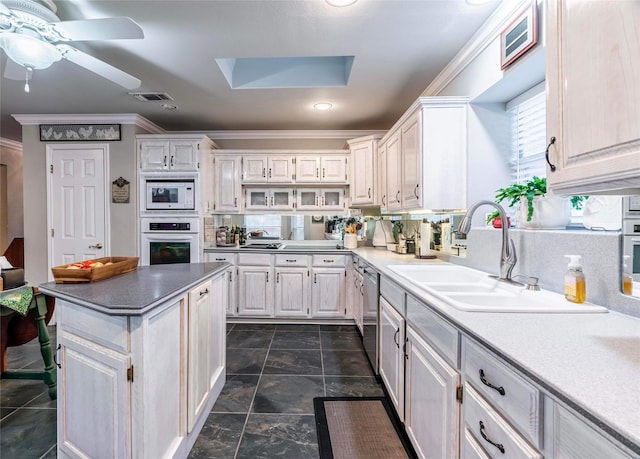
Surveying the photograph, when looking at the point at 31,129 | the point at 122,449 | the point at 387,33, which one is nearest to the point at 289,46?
the point at 387,33

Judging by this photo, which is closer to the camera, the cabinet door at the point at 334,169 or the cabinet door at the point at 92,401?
the cabinet door at the point at 92,401

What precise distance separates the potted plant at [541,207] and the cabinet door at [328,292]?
7.33 feet

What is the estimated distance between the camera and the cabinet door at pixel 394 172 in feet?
9.27

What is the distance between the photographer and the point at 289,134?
4.27 meters

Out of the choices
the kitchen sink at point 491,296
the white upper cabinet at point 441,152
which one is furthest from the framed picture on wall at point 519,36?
the kitchen sink at point 491,296

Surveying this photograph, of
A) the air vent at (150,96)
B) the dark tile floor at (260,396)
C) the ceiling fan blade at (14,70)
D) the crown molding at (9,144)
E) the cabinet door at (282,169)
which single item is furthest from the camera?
the crown molding at (9,144)

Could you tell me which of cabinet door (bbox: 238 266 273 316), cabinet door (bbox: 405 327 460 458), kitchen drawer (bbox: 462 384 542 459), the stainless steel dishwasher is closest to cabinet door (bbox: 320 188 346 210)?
cabinet door (bbox: 238 266 273 316)

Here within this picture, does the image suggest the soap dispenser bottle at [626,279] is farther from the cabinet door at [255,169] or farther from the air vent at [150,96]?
the air vent at [150,96]

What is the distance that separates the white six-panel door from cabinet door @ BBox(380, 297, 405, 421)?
11.6 ft

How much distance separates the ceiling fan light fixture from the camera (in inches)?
62.5

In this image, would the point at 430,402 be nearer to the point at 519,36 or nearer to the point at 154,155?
the point at 519,36

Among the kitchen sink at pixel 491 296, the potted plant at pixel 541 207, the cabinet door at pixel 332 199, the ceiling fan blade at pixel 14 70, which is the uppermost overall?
the ceiling fan blade at pixel 14 70

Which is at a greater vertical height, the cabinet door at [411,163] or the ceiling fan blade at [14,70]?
the ceiling fan blade at [14,70]

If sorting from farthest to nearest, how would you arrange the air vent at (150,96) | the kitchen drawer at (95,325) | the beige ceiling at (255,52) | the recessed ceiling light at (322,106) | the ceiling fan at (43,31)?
the recessed ceiling light at (322,106), the air vent at (150,96), the beige ceiling at (255,52), the ceiling fan at (43,31), the kitchen drawer at (95,325)
